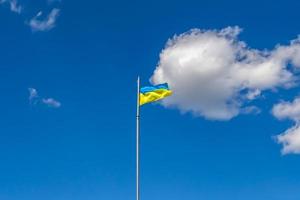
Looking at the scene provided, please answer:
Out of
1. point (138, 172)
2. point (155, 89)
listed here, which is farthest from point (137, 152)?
point (155, 89)

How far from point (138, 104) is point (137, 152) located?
5969 millimetres

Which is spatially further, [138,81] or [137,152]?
[138,81]

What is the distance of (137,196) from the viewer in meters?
60.0

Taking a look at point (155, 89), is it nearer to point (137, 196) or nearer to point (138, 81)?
point (138, 81)

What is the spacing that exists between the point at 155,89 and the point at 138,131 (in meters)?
5.99

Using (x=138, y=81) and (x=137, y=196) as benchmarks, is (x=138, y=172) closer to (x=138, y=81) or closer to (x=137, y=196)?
(x=137, y=196)

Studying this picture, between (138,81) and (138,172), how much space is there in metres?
10.9

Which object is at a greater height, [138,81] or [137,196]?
[138,81]

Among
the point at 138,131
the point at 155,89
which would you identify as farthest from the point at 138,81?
the point at 138,131

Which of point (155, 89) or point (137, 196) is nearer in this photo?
point (137, 196)

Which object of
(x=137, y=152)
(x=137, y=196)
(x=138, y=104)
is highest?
(x=138, y=104)

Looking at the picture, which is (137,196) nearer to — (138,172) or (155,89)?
(138,172)

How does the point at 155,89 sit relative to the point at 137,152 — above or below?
above

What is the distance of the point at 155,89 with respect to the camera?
68.1m
